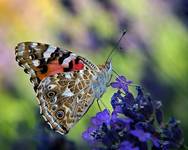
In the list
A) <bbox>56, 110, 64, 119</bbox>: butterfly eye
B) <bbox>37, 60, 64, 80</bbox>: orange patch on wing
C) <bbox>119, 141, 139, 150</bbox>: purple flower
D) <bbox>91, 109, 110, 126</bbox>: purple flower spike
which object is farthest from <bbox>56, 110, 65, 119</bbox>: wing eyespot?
<bbox>119, 141, 139, 150</bbox>: purple flower

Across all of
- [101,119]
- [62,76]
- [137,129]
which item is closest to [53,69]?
[62,76]

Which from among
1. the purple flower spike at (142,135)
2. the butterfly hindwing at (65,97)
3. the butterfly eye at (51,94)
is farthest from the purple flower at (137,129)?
the butterfly eye at (51,94)

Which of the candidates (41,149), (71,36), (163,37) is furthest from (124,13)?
(41,149)

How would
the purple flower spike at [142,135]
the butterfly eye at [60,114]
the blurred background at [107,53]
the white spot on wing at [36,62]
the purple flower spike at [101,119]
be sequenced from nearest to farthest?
1. the purple flower spike at [142,135]
2. the purple flower spike at [101,119]
3. the butterfly eye at [60,114]
4. the white spot on wing at [36,62]
5. the blurred background at [107,53]

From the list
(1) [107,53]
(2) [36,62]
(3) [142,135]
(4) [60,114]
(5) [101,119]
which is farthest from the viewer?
(1) [107,53]

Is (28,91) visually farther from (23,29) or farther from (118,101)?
(118,101)

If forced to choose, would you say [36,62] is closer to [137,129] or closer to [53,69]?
[53,69]

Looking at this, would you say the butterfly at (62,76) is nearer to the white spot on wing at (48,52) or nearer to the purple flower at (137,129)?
the white spot on wing at (48,52)
